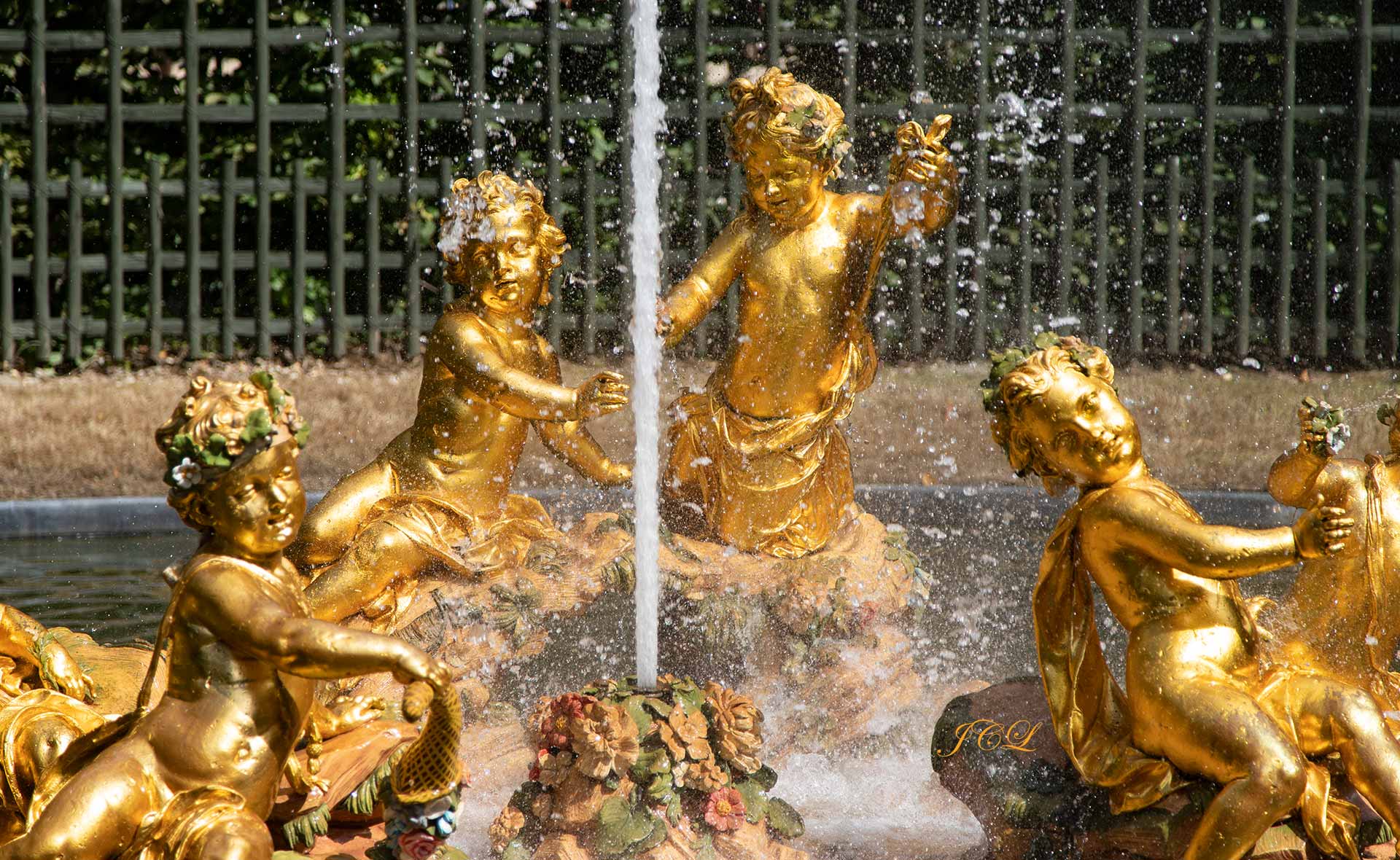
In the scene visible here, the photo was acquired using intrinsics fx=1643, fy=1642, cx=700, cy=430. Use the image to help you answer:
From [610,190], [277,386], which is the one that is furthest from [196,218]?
[277,386]

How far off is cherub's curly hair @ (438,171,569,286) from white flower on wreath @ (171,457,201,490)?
1617 millimetres

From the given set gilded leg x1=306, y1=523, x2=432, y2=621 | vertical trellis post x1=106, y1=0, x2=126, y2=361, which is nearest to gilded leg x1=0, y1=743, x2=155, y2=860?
gilded leg x1=306, y1=523, x2=432, y2=621

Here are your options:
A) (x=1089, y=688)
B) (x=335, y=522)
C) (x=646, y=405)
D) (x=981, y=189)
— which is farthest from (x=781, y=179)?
(x=981, y=189)

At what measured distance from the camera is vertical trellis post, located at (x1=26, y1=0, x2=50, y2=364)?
945 cm

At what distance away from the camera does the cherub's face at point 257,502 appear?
2.38m

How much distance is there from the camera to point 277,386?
8.14 ft

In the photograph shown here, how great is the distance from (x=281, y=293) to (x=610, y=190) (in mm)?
2347

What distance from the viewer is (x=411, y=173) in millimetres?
9289

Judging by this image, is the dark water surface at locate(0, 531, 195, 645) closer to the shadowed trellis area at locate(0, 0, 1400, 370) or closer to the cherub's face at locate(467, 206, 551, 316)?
the cherub's face at locate(467, 206, 551, 316)

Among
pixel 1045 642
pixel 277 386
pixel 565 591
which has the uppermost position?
pixel 277 386

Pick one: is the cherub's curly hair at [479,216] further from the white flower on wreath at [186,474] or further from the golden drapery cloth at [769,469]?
the white flower on wreath at [186,474]

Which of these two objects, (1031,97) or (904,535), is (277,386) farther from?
(1031,97)

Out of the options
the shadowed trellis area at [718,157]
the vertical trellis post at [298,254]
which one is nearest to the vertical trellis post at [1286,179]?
the shadowed trellis area at [718,157]

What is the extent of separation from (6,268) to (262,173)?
1.59 meters
